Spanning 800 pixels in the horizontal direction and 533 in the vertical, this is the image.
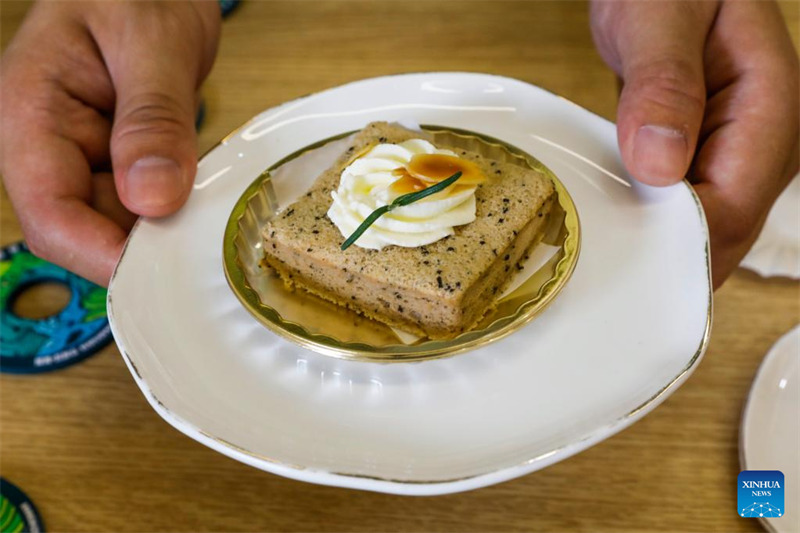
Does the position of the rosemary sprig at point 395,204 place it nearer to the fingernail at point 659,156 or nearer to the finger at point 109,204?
the fingernail at point 659,156

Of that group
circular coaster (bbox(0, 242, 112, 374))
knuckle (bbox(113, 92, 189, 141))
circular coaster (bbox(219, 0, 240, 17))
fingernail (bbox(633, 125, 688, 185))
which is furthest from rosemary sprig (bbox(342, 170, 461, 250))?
circular coaster (bbox(219, 0, 240, 17))

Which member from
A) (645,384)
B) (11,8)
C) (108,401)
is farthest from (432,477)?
(11,8)

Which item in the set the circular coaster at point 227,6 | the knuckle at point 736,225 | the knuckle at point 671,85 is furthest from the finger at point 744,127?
the circular coaster at point 227,6

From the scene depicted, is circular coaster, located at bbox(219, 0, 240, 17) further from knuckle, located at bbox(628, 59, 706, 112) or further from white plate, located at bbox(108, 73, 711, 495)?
knuckle, located at bbox(628, 59, 706, 112)

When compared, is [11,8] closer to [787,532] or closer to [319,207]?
[319,207]

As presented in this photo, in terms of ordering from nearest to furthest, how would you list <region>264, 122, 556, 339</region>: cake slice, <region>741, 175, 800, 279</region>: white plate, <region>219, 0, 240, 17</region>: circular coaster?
<region>264, 122, 556, 339</region>: cake slice < <region>741, 175, 800, 279</region>: white plate < <region>219, 0, 240, 17</region>: circular coaster

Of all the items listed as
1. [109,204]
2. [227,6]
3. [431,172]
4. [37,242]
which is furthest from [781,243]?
[227,6]
